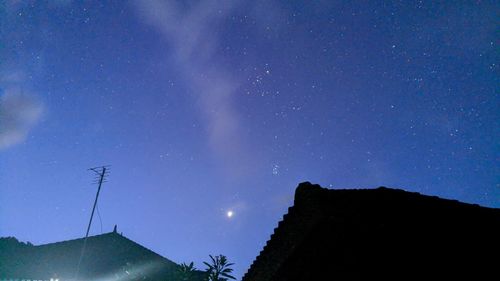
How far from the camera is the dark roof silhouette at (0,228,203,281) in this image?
1001 inches

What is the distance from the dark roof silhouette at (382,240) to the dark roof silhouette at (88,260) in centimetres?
2251

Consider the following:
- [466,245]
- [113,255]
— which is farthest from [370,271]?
[113,255]

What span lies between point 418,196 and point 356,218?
2.79 metres

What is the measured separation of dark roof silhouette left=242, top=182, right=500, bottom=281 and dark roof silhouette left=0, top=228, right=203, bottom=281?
2251cm

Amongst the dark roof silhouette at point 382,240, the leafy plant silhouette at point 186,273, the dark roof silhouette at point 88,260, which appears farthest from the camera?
the dark roof silhouette at point 88,260

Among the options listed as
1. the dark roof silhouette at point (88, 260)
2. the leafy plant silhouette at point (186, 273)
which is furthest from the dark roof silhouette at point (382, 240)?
the dark roof silhouette at point (88, 260)

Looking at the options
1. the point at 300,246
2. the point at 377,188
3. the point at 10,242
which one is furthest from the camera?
the point at 10,242

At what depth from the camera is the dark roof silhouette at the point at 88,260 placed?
25.4 m

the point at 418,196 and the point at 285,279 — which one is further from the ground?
the point at 418,196

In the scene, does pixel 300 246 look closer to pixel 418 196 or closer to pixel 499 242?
pixel 418 196

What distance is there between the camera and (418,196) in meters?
7.47

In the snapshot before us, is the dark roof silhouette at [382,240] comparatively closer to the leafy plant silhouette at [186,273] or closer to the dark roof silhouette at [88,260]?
the leafy plant silhouette at [186,273]

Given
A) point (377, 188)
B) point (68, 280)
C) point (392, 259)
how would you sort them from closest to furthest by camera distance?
point (392, 259) < point (377, 188) < point (68, 280)

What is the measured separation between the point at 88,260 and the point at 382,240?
27.5 metres
